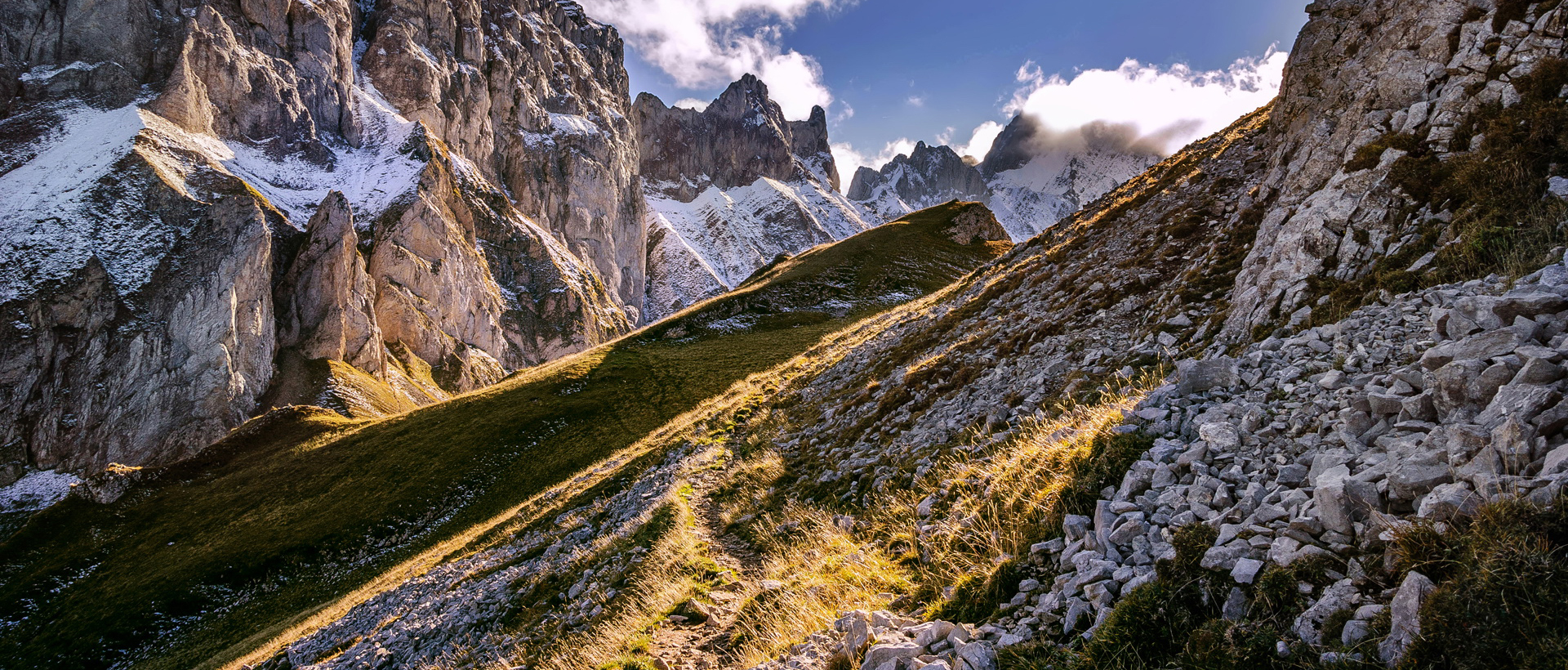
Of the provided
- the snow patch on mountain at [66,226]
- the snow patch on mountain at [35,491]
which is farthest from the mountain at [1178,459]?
the snow patch on mountain at [66,226]

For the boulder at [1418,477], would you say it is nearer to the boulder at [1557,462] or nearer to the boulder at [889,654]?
the boulder at [1557,462]

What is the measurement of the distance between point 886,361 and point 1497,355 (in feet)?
58.2

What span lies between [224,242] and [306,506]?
3256 inches

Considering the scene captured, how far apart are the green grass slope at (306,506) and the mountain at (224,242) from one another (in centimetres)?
5340

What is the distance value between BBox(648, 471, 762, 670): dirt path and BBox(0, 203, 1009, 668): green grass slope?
22.9m

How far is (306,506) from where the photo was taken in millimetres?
38031

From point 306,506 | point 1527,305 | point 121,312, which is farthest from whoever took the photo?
point 121,312

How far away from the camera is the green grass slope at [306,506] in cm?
3133

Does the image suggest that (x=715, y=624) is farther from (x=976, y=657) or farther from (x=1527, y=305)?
(x=1527, y=305)

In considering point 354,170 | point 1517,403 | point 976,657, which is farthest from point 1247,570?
point 354,170

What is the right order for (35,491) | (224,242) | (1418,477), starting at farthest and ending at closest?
(224,242) → (35,491) → (1418,477)

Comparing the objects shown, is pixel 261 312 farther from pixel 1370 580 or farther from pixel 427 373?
pixel 1370 580

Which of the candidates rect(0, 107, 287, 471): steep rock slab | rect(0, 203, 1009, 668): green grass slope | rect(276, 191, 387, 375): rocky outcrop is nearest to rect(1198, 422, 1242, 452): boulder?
rect(0, 203, 1009, 668): green grass slope

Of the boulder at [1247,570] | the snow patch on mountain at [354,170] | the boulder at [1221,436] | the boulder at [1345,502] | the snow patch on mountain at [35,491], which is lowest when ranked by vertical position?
the boulder at [1247,570]
